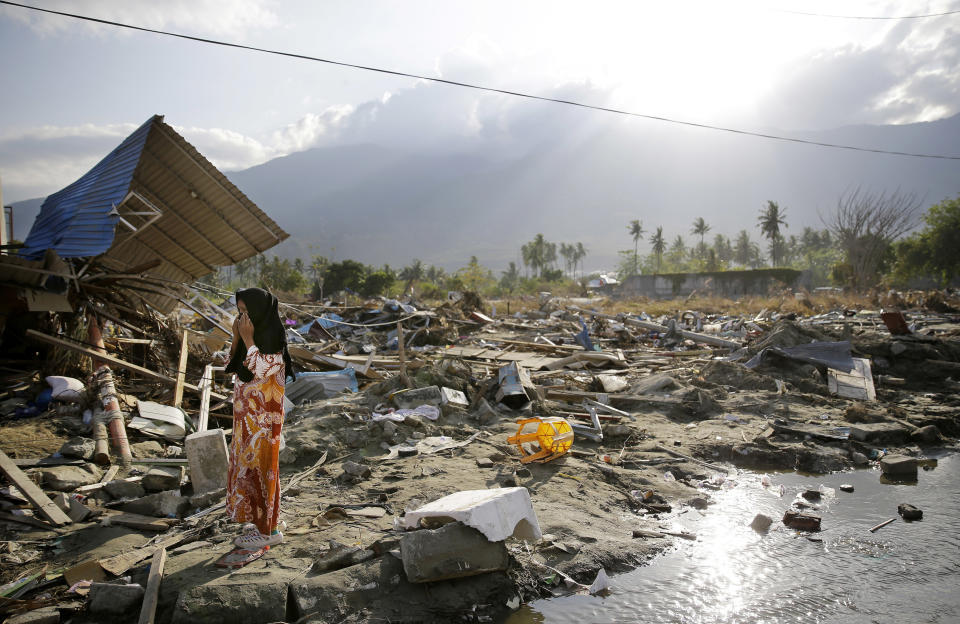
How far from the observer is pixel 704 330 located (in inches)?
608

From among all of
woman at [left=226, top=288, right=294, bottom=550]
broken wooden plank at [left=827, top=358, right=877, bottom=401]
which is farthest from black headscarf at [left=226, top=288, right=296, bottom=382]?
broken wooden plank at [left=827, top=358, right=877, bottom=401]

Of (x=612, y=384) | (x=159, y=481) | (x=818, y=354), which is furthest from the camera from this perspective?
(x=818, y=354)

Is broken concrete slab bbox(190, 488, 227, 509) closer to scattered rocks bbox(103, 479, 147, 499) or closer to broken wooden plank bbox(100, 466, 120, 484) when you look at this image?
scattered rocks bbox(103, 479, 147, 499)

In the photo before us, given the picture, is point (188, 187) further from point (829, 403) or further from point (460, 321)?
point (829, 403)

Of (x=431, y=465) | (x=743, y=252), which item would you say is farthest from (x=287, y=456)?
(x=743, y=252)

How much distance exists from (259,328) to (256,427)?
65cm

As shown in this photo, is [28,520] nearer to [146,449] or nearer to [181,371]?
[146,449]

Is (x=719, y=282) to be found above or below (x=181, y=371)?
above

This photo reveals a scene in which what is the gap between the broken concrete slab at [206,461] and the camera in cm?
440

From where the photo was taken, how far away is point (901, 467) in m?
5.32

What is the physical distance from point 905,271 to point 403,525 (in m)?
36.5

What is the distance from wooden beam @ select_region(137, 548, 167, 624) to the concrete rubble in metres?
0.06

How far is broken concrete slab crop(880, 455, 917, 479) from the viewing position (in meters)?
5.31

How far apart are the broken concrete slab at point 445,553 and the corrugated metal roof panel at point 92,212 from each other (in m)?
6.20
